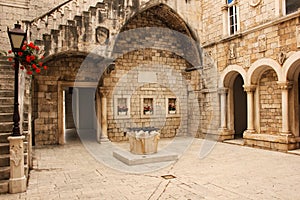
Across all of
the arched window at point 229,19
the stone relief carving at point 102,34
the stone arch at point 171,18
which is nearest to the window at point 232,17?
the arched window at point 229,19

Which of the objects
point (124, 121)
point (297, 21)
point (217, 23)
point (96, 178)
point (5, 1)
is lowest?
point (96, 178)

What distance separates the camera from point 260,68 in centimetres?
807

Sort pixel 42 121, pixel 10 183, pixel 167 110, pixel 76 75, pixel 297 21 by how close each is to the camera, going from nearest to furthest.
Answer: pixel 10 183 → pixel 297 21 → pixel 42 121 → pixel 76 75 → pixel 167 110

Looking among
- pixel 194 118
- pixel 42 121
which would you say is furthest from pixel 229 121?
pixel 42 121

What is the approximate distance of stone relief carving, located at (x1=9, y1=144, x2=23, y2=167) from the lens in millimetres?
4105

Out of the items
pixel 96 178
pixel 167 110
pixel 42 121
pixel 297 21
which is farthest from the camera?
pixel 167 110

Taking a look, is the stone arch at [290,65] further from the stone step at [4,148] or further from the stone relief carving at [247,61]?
the stone step at [4,148]

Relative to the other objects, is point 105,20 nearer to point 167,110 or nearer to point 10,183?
point 167,110

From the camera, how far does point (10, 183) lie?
13.3 ft

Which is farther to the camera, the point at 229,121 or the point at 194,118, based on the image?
the point at 194,118

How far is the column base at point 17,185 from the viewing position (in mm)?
4047

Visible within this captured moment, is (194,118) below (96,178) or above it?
above

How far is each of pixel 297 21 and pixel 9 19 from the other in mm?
10003

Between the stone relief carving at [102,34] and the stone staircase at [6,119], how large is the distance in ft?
8.93
